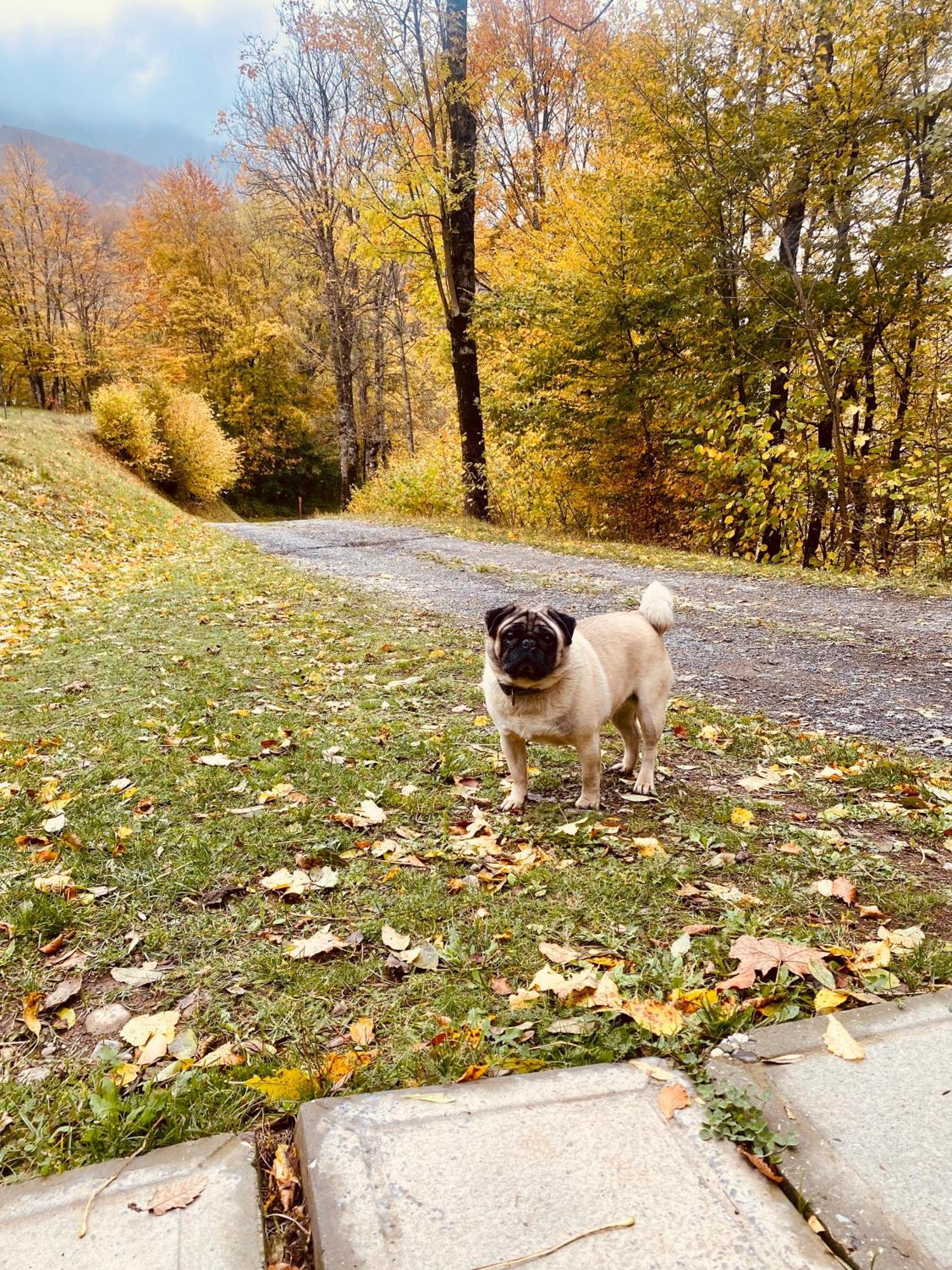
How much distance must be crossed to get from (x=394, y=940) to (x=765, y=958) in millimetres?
1300

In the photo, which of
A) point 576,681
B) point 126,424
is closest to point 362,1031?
point 576,681

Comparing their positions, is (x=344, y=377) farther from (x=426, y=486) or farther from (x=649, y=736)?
(x=649, y=736)

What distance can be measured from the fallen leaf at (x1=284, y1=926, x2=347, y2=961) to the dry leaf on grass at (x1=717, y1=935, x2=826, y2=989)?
134cm

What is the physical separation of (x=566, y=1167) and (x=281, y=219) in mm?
33889

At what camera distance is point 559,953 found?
251 centimetres

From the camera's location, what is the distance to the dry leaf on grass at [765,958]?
2.33 meters

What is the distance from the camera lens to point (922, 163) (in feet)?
35.9

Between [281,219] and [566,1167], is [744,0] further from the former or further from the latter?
[281,219]

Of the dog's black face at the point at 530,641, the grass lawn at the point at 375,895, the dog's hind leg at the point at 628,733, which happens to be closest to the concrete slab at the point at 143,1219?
the grass lawn at the point at 375,895

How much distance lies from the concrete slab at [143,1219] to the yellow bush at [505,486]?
15.5 m

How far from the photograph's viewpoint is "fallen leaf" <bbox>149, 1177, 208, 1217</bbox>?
1584 millimetres

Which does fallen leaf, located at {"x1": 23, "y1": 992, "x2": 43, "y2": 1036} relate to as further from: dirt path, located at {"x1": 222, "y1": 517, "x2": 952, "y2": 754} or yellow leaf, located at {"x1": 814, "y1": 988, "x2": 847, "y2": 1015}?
dirt path, located at {"x1": 222, "y1": 517, "x2": 952, "y2": 754}

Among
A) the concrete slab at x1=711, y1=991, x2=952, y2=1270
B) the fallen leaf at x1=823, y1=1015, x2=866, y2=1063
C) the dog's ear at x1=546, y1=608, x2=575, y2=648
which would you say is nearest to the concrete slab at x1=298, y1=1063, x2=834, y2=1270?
the concrete slab at x1=711, y1=991, x2=952, y2=1270

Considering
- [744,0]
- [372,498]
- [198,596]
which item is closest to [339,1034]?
[198,596]
